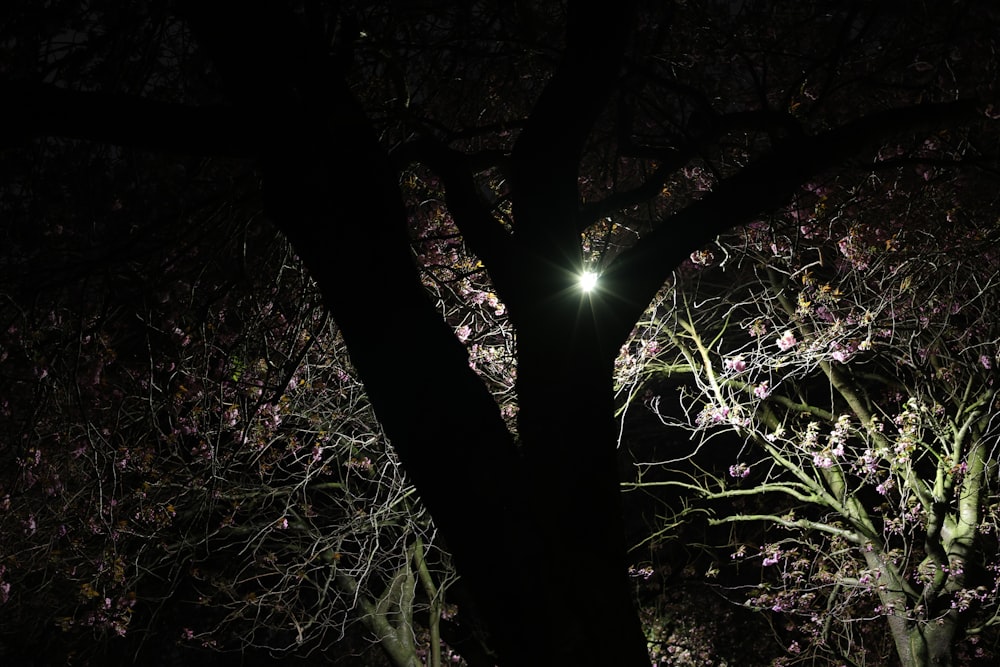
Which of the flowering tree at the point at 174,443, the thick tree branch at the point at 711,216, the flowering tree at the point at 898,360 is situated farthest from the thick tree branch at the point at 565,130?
the flowering tree at the point at 898,360

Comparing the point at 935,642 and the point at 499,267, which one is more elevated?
the point at 499,267

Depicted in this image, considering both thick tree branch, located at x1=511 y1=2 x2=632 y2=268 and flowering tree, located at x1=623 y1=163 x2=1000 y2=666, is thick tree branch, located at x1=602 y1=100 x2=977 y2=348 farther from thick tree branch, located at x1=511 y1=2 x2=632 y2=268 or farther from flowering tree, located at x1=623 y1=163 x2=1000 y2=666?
flowering tree, located at x1=623 y1=163 x2=1000 y2=666

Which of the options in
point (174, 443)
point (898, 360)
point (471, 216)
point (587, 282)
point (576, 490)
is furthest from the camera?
point (898, 360)

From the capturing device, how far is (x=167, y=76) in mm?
4711

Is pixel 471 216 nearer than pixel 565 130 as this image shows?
No

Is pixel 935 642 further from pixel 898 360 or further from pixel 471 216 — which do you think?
pixel 471 216

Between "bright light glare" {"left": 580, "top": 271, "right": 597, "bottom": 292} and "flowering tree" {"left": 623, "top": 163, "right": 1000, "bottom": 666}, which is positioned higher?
"flowering tree" {"left": 623, "top": 163, "right": 1000, "bottom": 666}

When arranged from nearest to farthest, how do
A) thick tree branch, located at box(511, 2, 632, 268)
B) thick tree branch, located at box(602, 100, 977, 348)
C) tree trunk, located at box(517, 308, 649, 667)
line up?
tree trunk, located at box(517, 308, 649, 667), thick tree branch, located at box(511, 2, 632, 268), thick tree branch, located at box(602, 100, 977, 348)

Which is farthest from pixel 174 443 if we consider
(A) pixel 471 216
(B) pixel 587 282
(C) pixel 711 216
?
(C) pixel 711 216

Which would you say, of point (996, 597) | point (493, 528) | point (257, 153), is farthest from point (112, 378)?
point (996, 597)

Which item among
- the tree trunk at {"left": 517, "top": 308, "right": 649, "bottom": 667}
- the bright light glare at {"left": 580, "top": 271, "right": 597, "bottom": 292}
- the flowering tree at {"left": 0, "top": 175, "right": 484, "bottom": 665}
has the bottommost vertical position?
the tree trunk at {"left": 517, "top": 308, "right": 649, "bottom": 667}

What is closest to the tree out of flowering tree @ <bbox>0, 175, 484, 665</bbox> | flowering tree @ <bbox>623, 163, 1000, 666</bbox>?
flowering tree @ <bbox>0, 175, 484, 665</bbox>

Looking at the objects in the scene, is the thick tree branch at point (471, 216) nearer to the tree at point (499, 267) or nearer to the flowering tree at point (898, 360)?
the tree at point (499, 267)

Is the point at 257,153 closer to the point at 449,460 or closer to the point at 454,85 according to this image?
the point at 449,460
